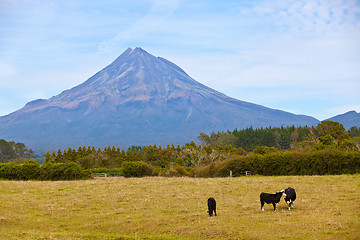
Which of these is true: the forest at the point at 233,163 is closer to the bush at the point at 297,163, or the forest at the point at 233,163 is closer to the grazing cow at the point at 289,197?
the bush at the point at 297,163

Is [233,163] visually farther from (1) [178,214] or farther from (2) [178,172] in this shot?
(1) [178,214]

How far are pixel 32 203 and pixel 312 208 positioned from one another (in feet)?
52.8

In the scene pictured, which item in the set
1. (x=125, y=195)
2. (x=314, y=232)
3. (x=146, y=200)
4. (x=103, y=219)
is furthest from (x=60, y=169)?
(x=314, y=232)

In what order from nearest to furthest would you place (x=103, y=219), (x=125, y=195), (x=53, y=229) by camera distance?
(x=53, y=229)
(x=103, y=219)
(x=125, y=195)

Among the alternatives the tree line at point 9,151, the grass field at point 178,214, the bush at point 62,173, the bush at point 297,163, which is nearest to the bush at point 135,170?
the bush at point 62,173

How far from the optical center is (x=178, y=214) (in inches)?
671

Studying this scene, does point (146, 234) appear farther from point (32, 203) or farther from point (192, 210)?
point (32, 203)

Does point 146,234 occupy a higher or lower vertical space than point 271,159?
A: lower

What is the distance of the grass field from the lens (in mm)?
13219

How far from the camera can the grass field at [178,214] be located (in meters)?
13.2

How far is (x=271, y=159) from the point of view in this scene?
39531mm

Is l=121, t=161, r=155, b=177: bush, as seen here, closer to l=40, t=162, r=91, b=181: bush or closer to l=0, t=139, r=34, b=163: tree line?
l=40, t=162, r=91, b=181: bush

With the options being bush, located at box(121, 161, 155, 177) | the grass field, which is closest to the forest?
bush, located at box(121, 161, 155, 177)

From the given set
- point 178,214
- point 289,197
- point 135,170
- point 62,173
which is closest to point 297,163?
point 135,170
